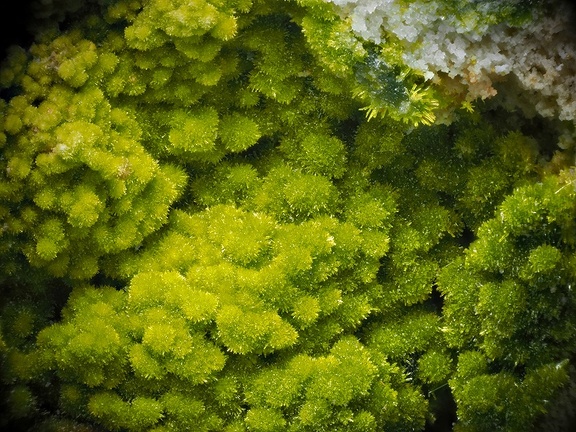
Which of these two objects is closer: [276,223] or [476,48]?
[476,48]

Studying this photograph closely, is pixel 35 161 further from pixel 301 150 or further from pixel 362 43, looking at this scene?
pixel 362 43

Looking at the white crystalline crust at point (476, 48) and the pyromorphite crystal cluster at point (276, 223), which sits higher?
the white crystalline crust at point (476, 48)

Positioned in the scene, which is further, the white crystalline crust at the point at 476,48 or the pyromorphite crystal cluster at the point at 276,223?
the pyromorphite crystal cluster at the point at 276,223

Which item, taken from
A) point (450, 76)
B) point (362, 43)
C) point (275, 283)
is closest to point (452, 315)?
point (275, 283)

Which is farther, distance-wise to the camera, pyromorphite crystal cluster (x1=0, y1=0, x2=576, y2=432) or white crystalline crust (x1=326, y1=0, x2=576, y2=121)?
pyromorphite crystal cluster (x1=0, y1=0, x2=576, y2=432)

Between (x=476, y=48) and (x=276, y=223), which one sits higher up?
(x=476, y=48)
